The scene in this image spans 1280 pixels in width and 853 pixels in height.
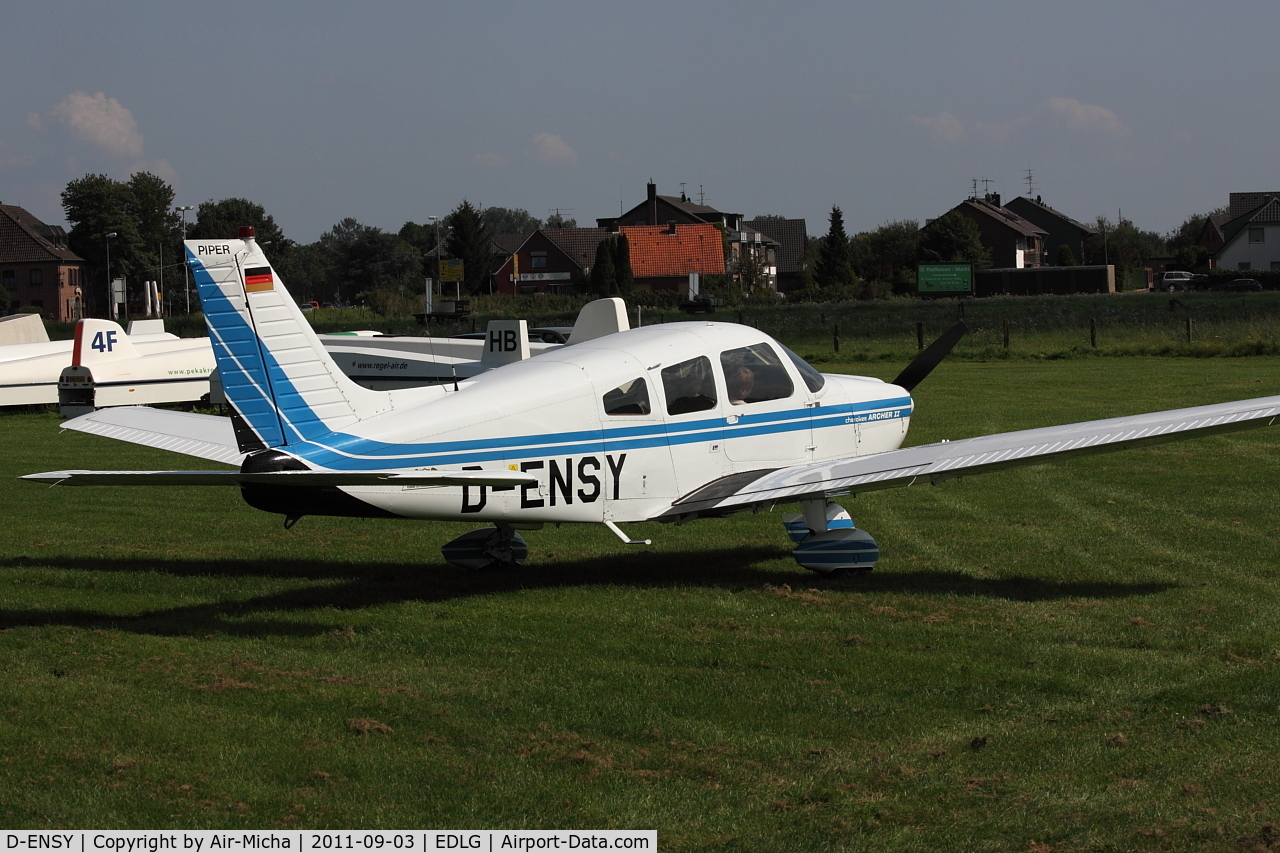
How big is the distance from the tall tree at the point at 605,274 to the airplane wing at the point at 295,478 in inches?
2855

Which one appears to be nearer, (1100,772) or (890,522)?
(1100,772)

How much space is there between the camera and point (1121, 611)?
8492 millimetres

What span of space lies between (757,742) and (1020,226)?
5046 inches

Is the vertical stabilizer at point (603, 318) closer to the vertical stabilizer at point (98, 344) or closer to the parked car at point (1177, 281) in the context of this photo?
the vertical stabilizer at point (98, 344)

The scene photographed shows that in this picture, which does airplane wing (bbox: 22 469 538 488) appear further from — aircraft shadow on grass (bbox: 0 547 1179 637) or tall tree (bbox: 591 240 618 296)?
tall tree (bbox: 591 240 618 296)

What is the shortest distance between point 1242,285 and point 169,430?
88.1 metres

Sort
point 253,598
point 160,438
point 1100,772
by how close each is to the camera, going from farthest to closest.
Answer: point 160,438, point 253,598, point 1100,772

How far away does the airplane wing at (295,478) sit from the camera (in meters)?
7.10

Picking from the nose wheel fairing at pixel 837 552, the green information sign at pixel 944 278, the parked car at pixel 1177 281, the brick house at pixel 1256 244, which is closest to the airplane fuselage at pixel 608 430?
the nose wheel fairing at pixel 837 552

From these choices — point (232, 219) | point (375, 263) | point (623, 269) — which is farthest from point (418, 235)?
point (623, 269)

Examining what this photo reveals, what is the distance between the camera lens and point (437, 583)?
32.9 ft

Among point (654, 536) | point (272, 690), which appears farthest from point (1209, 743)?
point (654, 536)

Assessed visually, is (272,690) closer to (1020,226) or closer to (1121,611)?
(1121,611)

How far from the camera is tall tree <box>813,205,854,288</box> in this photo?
103562mm
